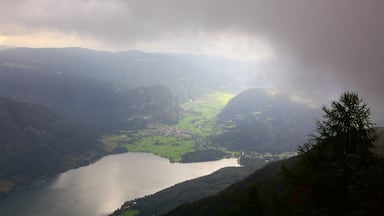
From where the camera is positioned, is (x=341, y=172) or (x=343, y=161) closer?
(x=343, y=161)

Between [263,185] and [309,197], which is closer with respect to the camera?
[309,197]

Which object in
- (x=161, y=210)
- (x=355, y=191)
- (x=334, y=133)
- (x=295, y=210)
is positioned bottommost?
(x=161, y=210)

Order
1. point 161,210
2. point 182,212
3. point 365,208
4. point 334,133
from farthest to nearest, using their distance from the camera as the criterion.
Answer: point 161,210 → point 182,212 → point 334,133 → point 365,208

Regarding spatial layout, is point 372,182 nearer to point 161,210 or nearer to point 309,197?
point 309,197

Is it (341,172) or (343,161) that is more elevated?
(343,161)

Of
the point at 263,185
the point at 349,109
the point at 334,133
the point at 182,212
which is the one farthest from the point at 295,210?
the point at 182,212

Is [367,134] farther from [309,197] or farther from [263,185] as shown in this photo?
[263,185]

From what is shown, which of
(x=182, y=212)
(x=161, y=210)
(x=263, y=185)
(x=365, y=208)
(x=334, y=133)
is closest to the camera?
(x=365, y=208)

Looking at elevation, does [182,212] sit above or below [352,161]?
below

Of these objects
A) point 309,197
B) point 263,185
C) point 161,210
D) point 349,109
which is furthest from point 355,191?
point 161,210
